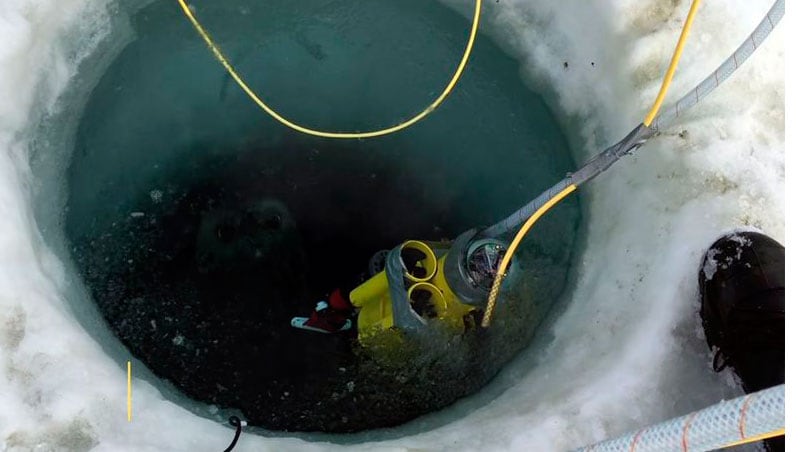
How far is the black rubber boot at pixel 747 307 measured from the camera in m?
1.99

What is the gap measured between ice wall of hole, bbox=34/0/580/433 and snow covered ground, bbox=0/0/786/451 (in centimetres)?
17

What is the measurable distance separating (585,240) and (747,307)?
0.81 meters

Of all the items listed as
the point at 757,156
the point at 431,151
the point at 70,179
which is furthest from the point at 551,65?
the point at 70,179

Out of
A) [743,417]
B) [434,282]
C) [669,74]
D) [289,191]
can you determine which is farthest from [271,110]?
[743,417]

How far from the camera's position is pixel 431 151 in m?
2.99

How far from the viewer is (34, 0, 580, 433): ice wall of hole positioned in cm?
270

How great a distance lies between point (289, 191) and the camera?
2973mm

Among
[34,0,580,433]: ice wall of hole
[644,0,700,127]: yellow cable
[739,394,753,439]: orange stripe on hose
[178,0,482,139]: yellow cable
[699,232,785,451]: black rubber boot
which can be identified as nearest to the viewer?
[739,394,753,439]: orange stripe on hose

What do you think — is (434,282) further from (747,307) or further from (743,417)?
(743,417)

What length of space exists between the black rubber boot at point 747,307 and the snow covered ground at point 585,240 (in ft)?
0.25

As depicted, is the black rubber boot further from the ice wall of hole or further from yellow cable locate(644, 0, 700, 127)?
the ice wall of hole

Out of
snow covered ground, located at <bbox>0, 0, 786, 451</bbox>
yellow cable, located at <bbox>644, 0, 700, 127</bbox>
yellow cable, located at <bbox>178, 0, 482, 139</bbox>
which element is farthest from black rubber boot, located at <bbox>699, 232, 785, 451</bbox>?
yellow cable, located at <bbox>178, 0, 482, 139</bbox>

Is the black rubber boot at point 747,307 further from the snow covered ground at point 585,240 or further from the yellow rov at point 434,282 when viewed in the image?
the yellow rov at point 434,282

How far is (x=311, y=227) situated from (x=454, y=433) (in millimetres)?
1235
